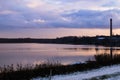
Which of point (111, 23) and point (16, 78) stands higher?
point (111, 23)

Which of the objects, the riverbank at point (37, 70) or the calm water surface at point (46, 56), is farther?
the calm water surface at point (46, 56)

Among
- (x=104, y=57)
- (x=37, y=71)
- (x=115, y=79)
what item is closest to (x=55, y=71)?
(x=37, y=71)

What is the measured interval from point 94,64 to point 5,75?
8613 millimetres

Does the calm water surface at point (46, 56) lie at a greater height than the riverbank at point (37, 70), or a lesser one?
lesser

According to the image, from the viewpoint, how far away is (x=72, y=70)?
838 inches

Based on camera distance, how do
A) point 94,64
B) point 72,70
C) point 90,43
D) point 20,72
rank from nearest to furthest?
point 20,72 → point 72,70 → point 94,64 → point 90,43

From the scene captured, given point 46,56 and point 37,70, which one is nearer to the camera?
point 37,70

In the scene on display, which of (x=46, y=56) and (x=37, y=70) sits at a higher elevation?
(x=37, y=70)

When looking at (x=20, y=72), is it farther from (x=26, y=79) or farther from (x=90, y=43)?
(x=90, y=43)

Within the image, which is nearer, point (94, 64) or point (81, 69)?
point (81, 69)

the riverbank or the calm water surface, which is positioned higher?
the riverbank

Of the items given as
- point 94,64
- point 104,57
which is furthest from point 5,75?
point 104,57

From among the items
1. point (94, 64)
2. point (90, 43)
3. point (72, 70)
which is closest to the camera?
point (72, 70)

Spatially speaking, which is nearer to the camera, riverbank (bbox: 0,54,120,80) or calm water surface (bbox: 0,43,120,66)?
riverbank (bbox: 0,54,120,80)
